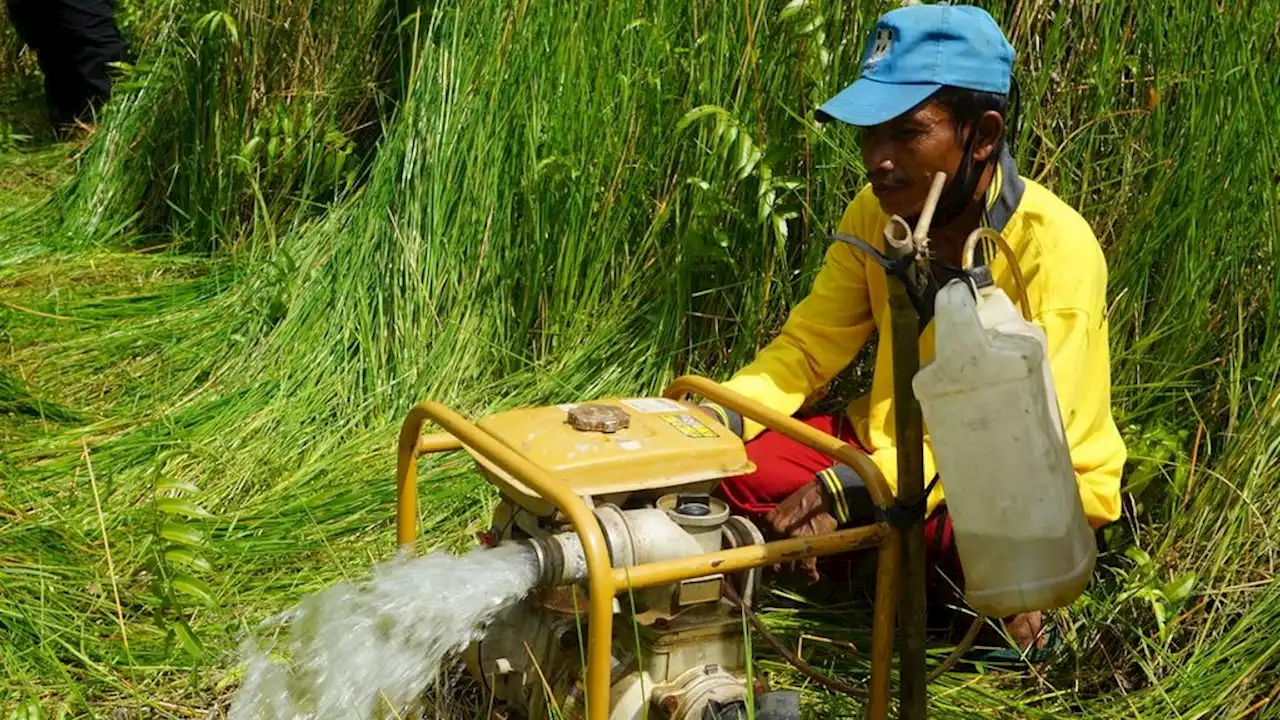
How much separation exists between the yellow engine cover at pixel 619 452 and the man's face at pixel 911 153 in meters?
0.45

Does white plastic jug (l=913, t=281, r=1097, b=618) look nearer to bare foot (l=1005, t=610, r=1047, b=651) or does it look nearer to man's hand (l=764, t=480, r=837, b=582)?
man's hand (l=764, t=480, r=837, b=582)

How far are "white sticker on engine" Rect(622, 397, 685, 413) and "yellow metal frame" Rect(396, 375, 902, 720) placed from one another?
0.08 metres

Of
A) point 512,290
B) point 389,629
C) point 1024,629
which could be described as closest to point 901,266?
point 389,629

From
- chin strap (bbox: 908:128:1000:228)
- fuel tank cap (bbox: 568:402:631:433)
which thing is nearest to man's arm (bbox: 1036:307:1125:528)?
chin strap (bbox: 908:128:1000:228)

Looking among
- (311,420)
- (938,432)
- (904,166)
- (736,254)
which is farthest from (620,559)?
(311,420)

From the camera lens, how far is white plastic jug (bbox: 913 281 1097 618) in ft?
5.17

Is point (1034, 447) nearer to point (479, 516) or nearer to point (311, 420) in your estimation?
point (479, 516)

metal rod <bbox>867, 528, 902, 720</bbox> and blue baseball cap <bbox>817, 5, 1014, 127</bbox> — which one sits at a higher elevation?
blue baseball cap <bbox>817, 5, 1014, 127</bbox>

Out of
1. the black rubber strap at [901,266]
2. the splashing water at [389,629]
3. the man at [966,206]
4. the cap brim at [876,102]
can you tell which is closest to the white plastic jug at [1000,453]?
the black rubber strap at [901,266]

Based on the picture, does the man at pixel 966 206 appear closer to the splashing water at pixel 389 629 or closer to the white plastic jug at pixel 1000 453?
the white plastic jug at pixel 1000 453

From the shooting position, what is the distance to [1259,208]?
2480 mm

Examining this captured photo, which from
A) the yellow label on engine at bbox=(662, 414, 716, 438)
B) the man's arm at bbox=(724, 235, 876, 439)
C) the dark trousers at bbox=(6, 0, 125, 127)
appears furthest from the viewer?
the dark trousers at bbox=(6, 0, 125, 127)

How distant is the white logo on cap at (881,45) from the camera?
79.7 inches

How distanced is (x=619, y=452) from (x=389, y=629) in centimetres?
38
